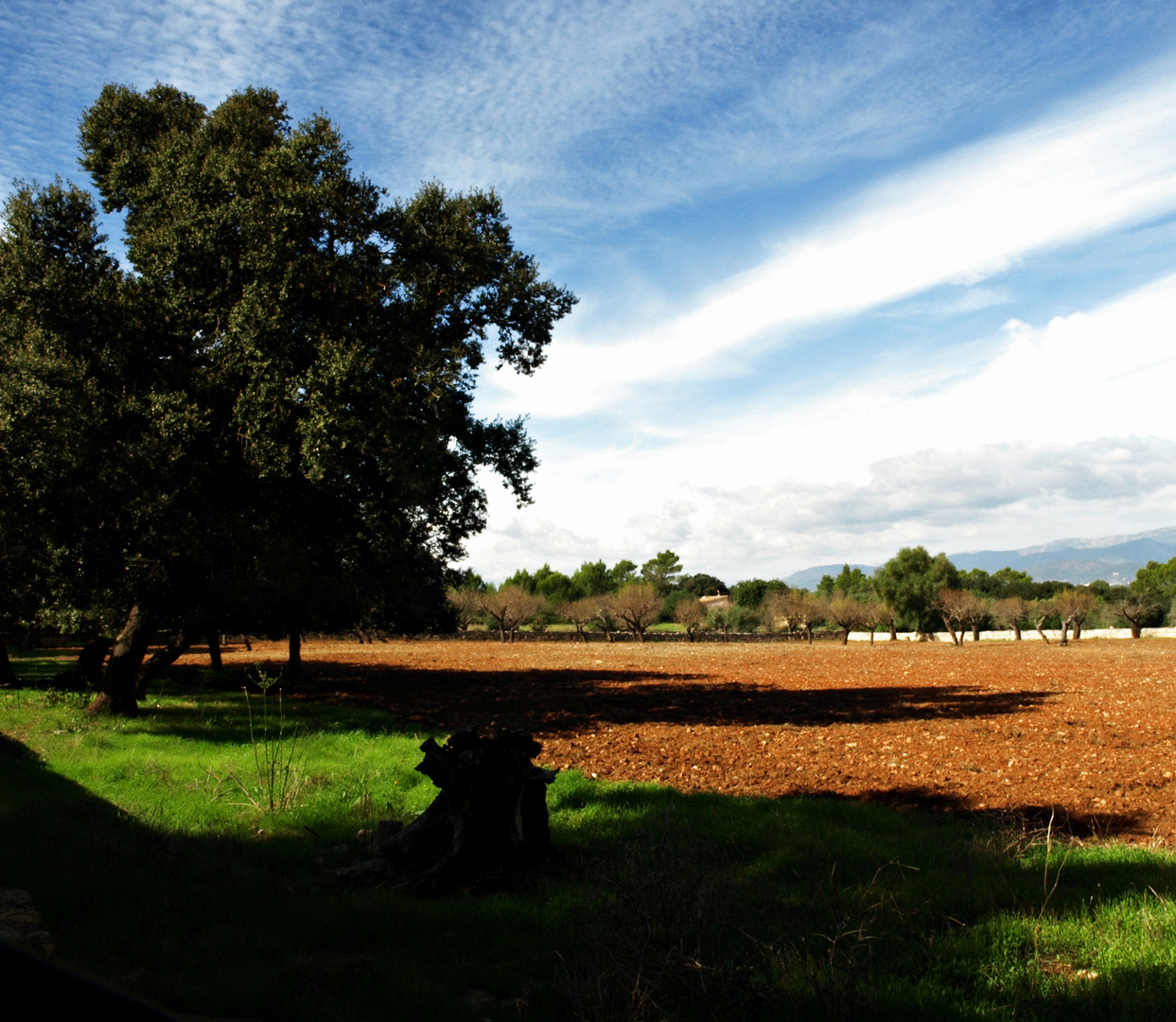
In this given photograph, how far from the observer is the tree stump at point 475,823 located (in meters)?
7.93

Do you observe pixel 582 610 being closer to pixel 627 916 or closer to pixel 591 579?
pixel 591 579

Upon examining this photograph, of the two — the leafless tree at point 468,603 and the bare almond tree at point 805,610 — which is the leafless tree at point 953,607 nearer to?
the bare almond tree at point 805,610

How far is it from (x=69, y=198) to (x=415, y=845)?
16.4 m

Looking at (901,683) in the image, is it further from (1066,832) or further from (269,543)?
(269,543)

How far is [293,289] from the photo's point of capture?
1662 cm

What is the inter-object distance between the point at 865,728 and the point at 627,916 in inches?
536

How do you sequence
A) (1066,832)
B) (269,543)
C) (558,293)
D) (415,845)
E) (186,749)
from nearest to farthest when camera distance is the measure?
(415,845), (1066,832), (186,749), (269,543), (558,293)

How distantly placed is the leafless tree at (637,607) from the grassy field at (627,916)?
84606mm

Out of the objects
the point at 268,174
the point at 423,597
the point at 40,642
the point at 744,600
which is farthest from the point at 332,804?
the point at 744,600

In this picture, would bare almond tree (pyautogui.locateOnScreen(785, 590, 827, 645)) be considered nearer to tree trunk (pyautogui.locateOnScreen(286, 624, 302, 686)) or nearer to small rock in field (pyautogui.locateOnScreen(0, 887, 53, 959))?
tree trunk (pyautogui.locateOnScreen(286, 624, 302, 686))

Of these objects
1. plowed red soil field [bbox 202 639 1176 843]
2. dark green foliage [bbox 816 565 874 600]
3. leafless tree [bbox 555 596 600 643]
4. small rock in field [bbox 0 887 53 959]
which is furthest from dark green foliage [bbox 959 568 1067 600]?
small rock in field [bbox 0 887 53 959]

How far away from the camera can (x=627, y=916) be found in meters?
5.84

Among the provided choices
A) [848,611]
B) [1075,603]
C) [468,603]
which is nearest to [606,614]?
[468,603]

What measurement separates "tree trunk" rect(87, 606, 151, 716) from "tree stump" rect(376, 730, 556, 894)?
41.1 ft
